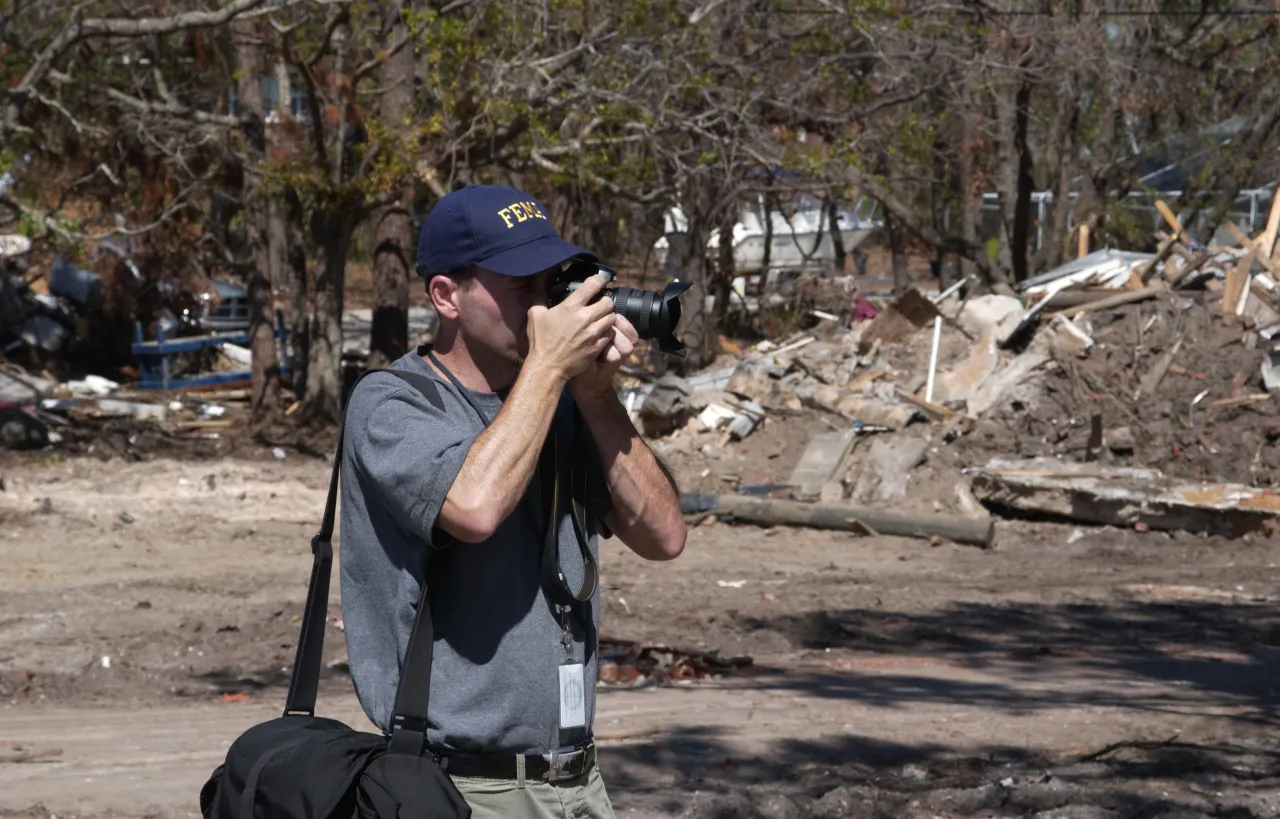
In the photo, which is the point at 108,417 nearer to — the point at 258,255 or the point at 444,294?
the point at 258,255

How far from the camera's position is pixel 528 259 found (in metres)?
2.64

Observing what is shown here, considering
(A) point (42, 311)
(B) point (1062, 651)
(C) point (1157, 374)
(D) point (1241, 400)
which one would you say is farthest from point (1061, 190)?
(A) point (42, 311)

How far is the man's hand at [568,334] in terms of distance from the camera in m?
2.58

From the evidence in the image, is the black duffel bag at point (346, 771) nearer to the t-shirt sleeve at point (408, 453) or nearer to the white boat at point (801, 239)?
the t-shirt sleeve at point (408, 453)

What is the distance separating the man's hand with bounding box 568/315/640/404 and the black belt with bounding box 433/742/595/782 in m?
0.65

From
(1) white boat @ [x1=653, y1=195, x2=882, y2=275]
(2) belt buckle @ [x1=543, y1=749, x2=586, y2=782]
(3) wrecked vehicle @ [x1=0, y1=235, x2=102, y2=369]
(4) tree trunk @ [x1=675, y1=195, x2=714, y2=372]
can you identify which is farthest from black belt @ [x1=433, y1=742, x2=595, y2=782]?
(1) white boat @ [x1=653, y1=195, x2=882, y2=275]

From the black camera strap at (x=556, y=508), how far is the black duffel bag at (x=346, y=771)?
240mm

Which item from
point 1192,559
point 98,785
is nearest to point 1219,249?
point 1192,559

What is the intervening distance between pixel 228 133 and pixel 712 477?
7.19m

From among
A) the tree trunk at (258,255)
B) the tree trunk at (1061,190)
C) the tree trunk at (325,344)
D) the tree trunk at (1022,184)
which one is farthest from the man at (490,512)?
the tree trunk at (1061,190)

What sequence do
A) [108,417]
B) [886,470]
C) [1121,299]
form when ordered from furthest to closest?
[108,417]
[1121,299]
[886,470]

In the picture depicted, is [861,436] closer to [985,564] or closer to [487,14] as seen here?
[985,564]

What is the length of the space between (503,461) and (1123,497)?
1234 centimetres

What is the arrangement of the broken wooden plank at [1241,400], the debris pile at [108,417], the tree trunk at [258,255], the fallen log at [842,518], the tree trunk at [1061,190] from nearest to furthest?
the fallen log at [842,518]
the broken wooden plank at [1241,400]
the debris pile at [108,417]
the tree trunk at [258,255]
the tree trunk at [1061,190]
